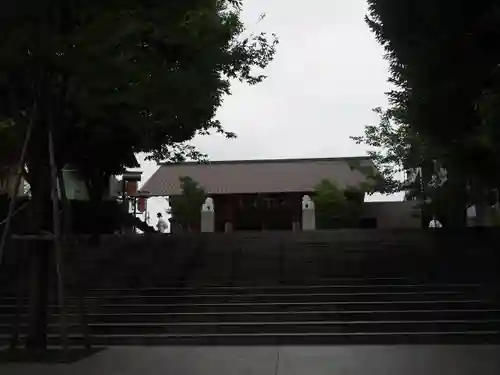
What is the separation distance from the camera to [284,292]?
1312 centimetres

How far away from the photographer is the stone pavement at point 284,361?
7902 millimetres

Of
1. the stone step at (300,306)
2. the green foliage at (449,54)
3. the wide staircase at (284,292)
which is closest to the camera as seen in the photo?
the green foliage at (449,54)

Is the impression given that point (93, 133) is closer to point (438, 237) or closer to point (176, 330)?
point (176, 330)

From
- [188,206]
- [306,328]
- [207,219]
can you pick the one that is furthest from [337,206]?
[306,328]

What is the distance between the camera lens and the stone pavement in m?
7.90

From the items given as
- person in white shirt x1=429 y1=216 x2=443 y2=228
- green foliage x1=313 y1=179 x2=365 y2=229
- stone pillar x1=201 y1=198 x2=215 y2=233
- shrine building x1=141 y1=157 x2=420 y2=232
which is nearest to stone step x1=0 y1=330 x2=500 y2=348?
person in white shirt x1=429 y1=216 x2=443 y2=228

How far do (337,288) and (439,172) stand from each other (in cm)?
1002

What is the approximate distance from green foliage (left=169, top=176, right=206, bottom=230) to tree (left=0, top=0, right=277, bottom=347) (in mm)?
21814

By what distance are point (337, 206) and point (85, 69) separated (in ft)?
85.3

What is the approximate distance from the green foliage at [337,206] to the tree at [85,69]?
2132cm

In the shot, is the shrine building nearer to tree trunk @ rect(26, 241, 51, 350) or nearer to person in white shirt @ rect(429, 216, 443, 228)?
person in white shirt @ rect(429, 216, 443, 228)

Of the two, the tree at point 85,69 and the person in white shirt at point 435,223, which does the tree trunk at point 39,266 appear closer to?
the tree at point 85,69

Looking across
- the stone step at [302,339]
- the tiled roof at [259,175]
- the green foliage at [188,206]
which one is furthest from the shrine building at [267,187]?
the stone step at [302,339]

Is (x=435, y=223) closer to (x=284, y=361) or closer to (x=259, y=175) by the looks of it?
(x=259, y=175)
